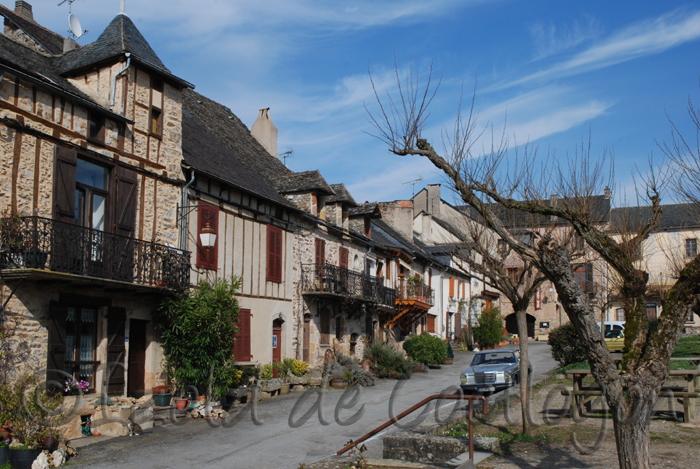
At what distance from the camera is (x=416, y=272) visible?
110 ft

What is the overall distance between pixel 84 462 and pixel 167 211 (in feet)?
21.8

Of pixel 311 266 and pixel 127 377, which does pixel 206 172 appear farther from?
pixel 311 266

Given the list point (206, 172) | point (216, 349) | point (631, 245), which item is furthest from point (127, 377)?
point (631, 245)

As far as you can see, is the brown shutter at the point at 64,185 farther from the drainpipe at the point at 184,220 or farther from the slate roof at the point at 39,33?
the slate roof at the point at 39,33

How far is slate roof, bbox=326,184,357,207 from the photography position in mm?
23578

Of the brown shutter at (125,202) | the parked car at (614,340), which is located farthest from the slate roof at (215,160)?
the parked car at (614,340)

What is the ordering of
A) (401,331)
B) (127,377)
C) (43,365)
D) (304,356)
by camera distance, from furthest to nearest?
(401,331)
(304,356)
(127,377)
(43,365)

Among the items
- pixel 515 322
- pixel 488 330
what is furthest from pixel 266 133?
pixel 515 322

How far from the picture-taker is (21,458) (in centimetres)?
894

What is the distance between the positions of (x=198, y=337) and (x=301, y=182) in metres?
9.15

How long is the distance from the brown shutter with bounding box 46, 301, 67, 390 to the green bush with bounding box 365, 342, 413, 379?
13.3 m

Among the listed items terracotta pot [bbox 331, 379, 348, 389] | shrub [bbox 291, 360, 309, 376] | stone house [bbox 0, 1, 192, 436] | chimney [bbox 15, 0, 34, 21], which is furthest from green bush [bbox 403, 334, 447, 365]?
chimney [bbox 15, 0, 34, 21]

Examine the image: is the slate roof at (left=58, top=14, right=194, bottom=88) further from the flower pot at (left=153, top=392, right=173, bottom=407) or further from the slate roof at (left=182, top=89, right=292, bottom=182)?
the flower pot at (left=153, top=392, right=173, bottom=407)

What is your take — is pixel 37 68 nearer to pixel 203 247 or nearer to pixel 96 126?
pixel 96 126
